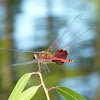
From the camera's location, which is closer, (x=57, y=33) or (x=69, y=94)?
(x=69, y=94)

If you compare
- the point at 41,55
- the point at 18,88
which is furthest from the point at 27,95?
the point at 41,55

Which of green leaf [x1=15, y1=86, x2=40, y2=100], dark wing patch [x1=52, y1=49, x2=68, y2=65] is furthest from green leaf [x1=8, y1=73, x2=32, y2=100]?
dark wing patch [x1=52, y1=49, x2=68, y2=65]

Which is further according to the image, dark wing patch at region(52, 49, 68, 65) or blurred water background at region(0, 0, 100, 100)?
blurred water background at region(0, 0, 100, 100)

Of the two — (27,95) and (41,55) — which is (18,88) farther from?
(41,55)

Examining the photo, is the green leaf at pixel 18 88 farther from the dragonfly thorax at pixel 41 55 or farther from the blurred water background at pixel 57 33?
the blurred water background at pixel 57 33

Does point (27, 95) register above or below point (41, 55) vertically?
below

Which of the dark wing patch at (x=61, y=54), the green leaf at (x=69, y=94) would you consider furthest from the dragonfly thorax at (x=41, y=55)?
the green leaf at (x=69, y=94)

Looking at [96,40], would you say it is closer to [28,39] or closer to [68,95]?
[28,39]

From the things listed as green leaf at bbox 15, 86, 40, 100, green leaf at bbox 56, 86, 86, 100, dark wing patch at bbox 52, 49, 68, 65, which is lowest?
green leaf at bbox 56, 86, 86, 100

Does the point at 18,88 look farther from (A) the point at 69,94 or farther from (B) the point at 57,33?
(B) the point at 57,33

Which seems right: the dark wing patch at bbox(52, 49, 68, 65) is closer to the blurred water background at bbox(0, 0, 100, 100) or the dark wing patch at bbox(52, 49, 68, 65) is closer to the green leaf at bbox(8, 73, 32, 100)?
the green leaf at bbox(8, 73, 32, 100)

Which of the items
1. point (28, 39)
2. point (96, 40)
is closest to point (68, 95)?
point (28, 39)
